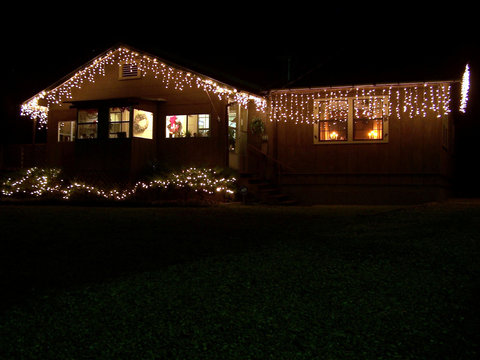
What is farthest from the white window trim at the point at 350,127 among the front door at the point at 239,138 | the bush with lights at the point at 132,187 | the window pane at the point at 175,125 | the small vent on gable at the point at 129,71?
the small vent on gable at the point at 129,71

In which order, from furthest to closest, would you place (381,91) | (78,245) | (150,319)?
1. (381,91)
2. (78,245)
3. (150,319)

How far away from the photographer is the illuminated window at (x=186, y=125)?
53.1 feet

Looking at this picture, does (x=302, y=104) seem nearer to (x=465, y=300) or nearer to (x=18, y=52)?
(x=465, y=300)

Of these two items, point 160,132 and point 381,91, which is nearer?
point 381,91

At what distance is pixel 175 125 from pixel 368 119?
21.4 feet

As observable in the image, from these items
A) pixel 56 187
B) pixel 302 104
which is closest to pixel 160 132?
pixel 56 187

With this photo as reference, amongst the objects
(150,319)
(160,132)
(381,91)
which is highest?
(381,91)

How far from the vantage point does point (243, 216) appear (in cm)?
952

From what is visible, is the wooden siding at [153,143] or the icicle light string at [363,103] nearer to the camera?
the icicle light string at [363,103]

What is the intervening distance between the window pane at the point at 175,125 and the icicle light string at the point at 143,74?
1.11 meters

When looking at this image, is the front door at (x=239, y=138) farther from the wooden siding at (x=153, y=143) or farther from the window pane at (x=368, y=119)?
the window pane at (x=368, y=119)

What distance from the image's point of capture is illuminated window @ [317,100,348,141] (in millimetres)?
14836

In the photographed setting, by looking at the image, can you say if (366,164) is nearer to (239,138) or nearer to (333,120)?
(333,120)

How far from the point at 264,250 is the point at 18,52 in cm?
2606
